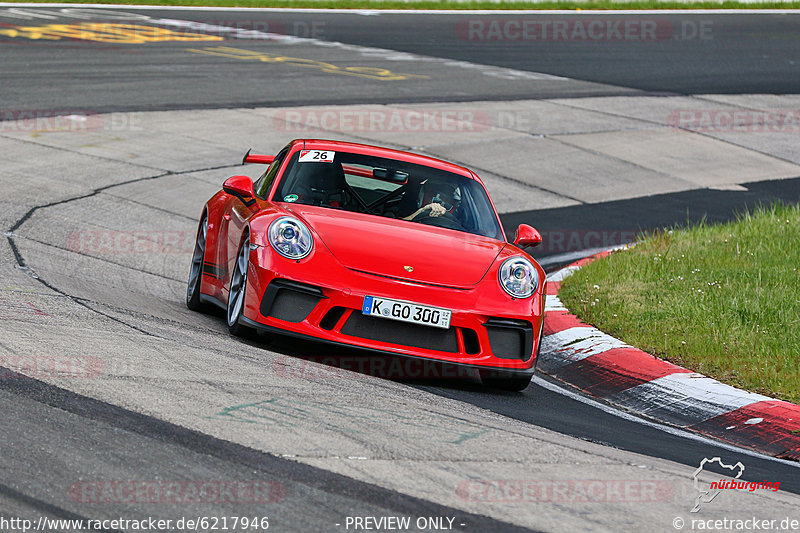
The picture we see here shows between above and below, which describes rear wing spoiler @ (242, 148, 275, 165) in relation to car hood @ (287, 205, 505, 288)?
above

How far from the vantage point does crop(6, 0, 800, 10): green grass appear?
3055 cm

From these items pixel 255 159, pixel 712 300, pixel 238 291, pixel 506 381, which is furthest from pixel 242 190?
pixel 712 300

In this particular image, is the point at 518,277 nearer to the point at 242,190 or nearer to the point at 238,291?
the point at 238,291

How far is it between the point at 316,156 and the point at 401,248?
4.53 feet

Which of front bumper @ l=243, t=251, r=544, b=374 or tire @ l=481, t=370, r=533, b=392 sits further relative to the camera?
tire @ l=481, t=370, r=533, b=392

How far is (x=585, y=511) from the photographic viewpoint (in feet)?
13.7

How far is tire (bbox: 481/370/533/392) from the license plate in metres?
0.45

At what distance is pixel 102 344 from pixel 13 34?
59.0 feet

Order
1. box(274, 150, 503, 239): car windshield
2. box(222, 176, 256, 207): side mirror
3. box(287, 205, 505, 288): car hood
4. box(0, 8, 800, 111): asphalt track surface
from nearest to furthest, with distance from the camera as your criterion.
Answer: box(287, 205, 505, 288): car hood → box(222, 176, 256, 207): side mirror → box(274, 150, 503, 239): car windshield → box(0, 8, 800, 111): asphalt track surface

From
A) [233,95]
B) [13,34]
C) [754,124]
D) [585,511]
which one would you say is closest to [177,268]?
[585,511]

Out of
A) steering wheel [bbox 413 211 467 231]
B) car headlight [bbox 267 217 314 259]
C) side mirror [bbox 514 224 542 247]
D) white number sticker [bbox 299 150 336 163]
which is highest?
white number sticker [bbox 299 150 336 163]

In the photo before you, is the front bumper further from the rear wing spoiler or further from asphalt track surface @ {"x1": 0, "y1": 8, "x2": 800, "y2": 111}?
asphalt track surface @ {"x1": 0, "y1": 8, "x2": 800, "y2": 111}

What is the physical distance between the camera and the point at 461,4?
3253cm

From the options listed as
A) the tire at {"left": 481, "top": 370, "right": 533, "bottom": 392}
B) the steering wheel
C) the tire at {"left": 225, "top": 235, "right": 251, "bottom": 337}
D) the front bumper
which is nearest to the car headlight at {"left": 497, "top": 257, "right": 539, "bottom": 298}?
the front bumper
